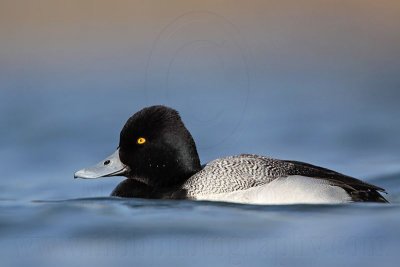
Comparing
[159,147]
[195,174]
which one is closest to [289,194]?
[195,174]

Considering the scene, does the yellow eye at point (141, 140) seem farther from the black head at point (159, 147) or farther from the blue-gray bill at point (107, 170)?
the blue-gray bill at point (107, 170)

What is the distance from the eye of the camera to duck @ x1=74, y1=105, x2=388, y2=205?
1010 cm

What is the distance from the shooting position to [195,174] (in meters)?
10.5

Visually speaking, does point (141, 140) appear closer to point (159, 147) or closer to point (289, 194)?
point (159, 147)

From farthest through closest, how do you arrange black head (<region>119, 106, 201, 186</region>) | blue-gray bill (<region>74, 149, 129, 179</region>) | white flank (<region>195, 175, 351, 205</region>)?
blue-gray bill (<region>74, 149, 129, 179</region>) → black head (<region>119, 106, 201, 186</region>) → white flank (<region>195, 175, 351, 205</region>)

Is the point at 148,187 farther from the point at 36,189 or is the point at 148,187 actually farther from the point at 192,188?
the point at 36,189

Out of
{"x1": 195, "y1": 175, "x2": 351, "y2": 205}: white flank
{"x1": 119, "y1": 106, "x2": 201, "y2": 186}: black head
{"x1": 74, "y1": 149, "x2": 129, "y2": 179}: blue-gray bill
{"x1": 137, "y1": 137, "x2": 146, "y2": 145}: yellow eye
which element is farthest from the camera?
{"x1": 74, "y1": 149, "x2": 129, "y2": 179}: blue-gray bill

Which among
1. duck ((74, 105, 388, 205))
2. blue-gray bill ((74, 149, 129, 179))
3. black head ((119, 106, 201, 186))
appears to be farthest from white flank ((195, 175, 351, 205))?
blue-gray bill ((74, 149, 129, 179))

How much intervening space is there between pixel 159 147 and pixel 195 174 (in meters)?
0.38

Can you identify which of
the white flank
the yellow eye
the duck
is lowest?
the white flank

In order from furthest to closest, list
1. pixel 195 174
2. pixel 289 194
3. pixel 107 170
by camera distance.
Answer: pixel 107 170 < pixel 195 174 < pixel 289 194

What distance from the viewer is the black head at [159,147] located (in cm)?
1043

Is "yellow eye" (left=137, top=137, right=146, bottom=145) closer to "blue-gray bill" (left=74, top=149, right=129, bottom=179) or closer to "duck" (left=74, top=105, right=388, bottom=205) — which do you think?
"duck" (left=74, top=105, right=388, bottom=205)

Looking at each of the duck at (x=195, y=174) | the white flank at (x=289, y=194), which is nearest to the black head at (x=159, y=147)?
the duck at (x=195, y=174)
